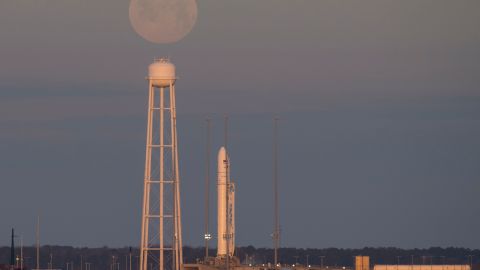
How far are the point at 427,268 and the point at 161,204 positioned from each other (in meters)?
22.7

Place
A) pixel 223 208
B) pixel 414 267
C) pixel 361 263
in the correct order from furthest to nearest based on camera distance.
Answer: pixel 223 208 < pixel 361 263 < pixel 414 267

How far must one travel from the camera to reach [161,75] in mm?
142625

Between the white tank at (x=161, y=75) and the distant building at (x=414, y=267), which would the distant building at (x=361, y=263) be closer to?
the distant building at (x=414, y=267)

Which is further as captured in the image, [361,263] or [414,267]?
[361,263]

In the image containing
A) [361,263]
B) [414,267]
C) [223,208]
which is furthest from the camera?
[223,208]

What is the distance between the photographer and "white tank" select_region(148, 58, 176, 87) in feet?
468

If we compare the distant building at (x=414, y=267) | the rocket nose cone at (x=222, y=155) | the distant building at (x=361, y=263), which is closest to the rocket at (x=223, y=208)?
the rocket nose cone at (x=222, y=155)

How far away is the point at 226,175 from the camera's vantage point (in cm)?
13950

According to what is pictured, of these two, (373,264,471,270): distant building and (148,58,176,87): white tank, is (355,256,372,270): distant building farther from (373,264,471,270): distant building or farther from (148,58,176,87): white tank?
(148,58,176,87): white tank

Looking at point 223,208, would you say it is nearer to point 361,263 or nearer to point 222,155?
point 222,155

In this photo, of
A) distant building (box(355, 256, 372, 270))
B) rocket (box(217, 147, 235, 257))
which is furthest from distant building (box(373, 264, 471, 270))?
rocket (box(217, 147, 235, 257))

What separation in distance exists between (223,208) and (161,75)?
16304 millimetres

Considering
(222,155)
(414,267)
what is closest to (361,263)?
(414,267)

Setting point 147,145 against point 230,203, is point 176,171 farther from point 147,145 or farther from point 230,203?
point 230,203
